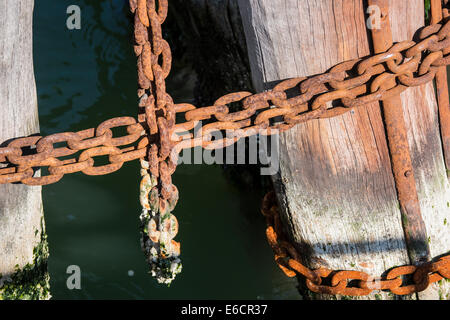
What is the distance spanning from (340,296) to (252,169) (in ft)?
4.11

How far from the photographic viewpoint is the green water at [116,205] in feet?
11.2

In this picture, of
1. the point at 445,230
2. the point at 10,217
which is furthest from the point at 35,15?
the point at 445,230

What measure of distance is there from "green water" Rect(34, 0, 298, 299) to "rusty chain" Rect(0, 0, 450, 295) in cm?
161

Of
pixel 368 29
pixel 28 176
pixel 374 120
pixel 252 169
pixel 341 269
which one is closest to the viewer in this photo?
pixel 28 176

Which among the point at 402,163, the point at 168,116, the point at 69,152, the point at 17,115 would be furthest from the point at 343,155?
the point at 17,115

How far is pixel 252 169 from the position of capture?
340 cm

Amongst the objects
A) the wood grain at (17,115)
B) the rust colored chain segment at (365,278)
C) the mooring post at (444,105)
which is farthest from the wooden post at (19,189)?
the mooring post at (444,105)

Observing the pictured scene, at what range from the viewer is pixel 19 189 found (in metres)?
1.97

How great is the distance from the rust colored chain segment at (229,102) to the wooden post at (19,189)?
0.21 m

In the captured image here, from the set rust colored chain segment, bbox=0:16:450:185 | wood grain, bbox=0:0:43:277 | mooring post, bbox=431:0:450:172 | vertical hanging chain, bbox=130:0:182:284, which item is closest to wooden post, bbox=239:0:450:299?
mooring post, bbox=431:0:450:172

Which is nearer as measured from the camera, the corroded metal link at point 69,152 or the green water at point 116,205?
the corroded metal link at point 69,152

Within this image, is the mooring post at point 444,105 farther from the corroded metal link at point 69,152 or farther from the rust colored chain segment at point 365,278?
the corroded metal link at point 69,152

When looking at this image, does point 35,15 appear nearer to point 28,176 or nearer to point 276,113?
point 28,176

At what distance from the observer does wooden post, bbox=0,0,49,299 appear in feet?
6.02
